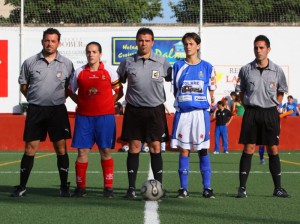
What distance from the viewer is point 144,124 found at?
1056 centimetres

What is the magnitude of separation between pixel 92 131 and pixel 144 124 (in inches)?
26.3

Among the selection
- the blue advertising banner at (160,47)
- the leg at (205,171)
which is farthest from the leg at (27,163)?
the blue advertising banner at (160,47)

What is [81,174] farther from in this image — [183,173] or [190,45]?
[190,45]

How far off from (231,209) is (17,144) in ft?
54.9

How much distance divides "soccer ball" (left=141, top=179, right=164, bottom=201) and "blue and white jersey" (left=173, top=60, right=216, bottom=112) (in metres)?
1.10

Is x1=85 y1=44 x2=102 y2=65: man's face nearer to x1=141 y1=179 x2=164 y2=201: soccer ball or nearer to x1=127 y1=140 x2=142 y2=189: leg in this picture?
x1=127 y1=140 x2=142 y2=189: leg

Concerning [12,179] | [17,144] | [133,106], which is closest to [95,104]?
[133,106]

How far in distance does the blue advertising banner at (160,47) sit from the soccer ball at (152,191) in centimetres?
2395

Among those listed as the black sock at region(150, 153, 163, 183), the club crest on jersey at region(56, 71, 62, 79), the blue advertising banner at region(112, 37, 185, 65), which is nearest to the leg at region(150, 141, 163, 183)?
the black sock at region(150, 153, 163, 183)

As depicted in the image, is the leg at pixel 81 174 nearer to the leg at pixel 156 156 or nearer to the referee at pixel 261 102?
the leg at pixel 156 156

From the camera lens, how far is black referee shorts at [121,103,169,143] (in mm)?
10508

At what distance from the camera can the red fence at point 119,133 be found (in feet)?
82.9

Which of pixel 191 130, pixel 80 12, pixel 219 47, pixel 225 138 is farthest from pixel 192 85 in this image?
pixel 80 12

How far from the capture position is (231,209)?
924 cm
